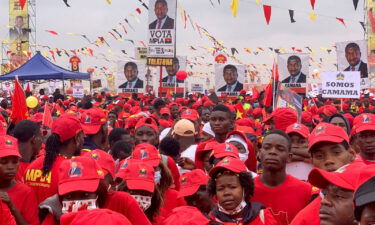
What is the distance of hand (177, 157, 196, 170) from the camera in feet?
19.6

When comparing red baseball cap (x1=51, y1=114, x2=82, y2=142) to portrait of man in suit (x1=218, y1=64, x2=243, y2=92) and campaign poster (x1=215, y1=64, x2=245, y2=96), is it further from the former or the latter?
portrait of man in suit (x1=218, y1=64, x2=243, y2=92)

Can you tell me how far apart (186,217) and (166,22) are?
527 inches

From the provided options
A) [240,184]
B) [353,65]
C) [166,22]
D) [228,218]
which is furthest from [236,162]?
[353,65]

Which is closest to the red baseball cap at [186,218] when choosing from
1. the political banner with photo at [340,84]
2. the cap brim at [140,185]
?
the cap brim at [140,185]

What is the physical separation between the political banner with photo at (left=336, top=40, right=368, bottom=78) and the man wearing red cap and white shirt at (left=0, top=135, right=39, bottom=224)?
1398 centimetres

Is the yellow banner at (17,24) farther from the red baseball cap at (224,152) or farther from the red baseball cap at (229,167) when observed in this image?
the red baseball cap at (229,167)

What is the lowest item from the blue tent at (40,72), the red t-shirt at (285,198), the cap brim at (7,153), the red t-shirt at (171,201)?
the red t-shirt at (171,201)

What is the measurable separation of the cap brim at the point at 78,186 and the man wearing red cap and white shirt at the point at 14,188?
86cm

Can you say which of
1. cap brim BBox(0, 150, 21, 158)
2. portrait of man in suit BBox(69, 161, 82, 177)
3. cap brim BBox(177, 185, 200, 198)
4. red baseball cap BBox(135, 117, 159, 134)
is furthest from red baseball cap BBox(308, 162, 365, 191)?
red baseball cap BBox(135, 117, 159, 134)

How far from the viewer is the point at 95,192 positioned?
374cm

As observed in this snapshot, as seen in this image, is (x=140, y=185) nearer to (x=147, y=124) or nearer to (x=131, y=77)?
(x=147, y=124)

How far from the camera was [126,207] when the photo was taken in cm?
397

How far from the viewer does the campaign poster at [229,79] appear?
18453 millimetres

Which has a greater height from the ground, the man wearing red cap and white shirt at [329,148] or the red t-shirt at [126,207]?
the man wearing red cap and white shirt at [329,148]
